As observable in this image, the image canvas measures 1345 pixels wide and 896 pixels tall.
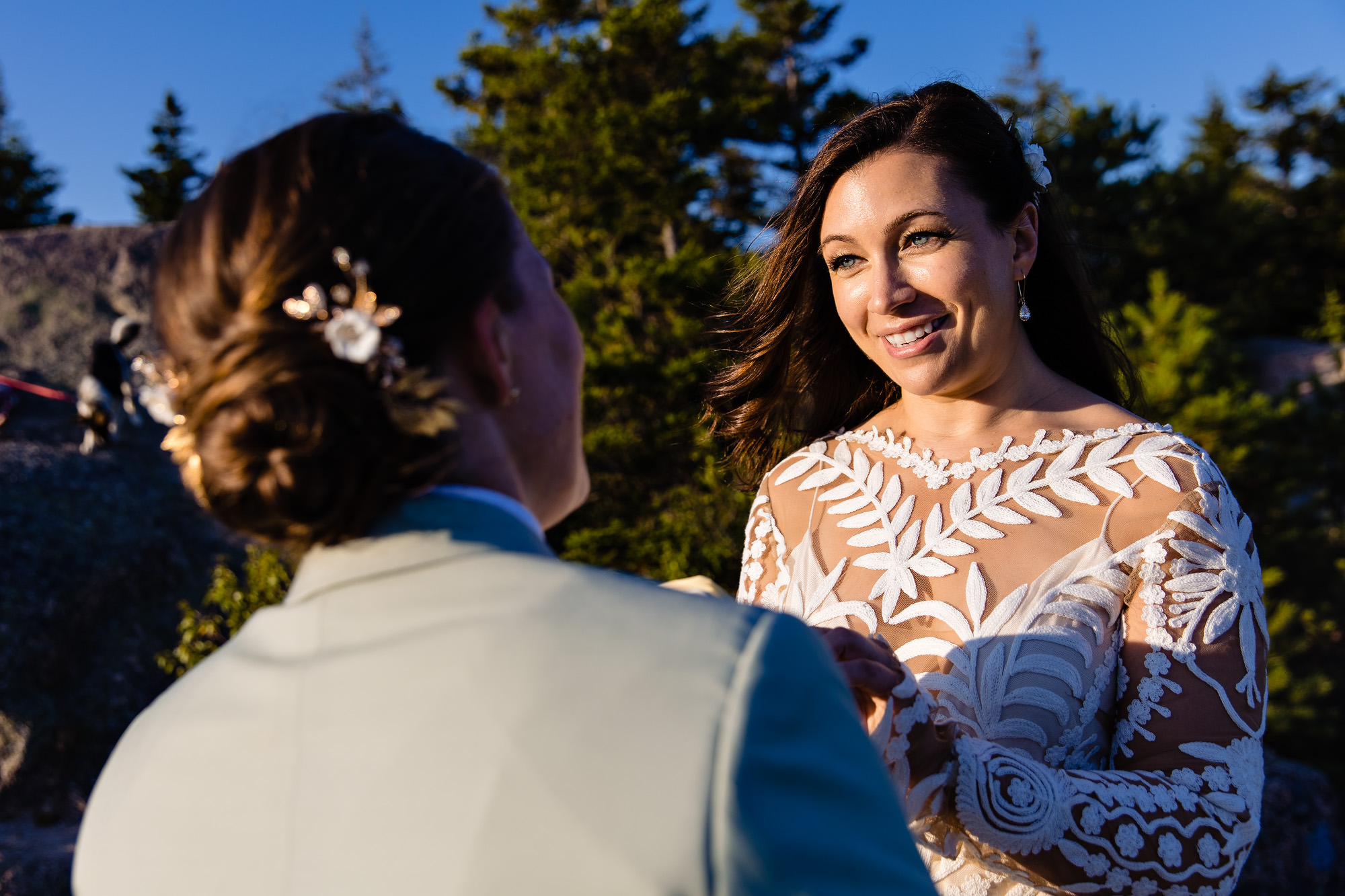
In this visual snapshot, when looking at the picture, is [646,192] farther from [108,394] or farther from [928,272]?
[928,272]

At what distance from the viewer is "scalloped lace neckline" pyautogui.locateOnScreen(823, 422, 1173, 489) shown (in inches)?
86.7

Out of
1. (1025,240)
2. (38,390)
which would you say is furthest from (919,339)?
(38,390)

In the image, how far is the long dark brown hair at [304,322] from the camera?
1.00m

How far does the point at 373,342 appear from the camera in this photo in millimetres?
978

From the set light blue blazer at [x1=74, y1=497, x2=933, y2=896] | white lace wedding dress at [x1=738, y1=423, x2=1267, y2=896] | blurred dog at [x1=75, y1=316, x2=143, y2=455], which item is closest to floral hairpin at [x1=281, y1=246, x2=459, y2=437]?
light blue blazer at [x1=74, y1=497, x2=933, y2=896]

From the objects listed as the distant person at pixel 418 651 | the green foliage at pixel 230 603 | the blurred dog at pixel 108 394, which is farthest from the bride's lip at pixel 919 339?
the blurred dog at pixel 108 394

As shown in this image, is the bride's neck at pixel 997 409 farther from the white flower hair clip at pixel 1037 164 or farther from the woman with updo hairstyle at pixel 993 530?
the white flower hair clip at pixel 1037 164

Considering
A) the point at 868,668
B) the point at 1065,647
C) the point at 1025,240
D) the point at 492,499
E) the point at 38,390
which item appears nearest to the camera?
the point at 492,499

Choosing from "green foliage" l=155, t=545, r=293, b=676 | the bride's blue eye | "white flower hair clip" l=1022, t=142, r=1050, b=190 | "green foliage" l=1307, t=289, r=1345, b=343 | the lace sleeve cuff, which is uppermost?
"green foliage" l=1307, t=289, r=1345, b=343

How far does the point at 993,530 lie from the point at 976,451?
0.84ft

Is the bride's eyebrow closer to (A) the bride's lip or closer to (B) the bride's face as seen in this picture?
(B) the bride's face

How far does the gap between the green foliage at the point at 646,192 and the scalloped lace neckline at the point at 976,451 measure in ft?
3.04

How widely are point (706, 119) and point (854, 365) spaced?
356 inches

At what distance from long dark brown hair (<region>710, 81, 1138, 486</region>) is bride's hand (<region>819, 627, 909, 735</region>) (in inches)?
48.5
